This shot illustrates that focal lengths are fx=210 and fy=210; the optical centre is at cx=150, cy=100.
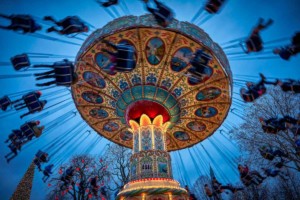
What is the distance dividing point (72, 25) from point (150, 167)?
7.17 meters

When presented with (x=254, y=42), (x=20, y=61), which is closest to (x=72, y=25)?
(x=20, y=61)

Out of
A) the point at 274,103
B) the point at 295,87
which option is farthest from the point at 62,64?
the point at 274,103

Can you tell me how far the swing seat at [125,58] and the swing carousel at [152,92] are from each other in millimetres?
1412

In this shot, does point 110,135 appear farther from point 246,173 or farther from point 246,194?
point 246,194

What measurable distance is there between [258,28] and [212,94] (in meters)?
5.37

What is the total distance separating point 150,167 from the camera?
33.9 ft

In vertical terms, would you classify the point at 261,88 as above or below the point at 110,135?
below

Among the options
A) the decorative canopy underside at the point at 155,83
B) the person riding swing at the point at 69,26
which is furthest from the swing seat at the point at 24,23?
the decorative canopy underside at the point at 155,83

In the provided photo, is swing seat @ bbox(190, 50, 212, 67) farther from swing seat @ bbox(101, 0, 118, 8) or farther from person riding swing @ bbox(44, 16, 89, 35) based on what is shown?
person riding swing @ bbox(44, 16, 89, 35)

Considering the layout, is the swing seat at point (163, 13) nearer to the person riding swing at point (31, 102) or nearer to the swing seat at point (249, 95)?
the swing seat at point (249, 95)

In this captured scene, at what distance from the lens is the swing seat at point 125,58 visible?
7328mm

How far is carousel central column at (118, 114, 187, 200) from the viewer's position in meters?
9.23

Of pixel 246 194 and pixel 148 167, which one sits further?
pixel 246 194

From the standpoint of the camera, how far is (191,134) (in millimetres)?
14188
